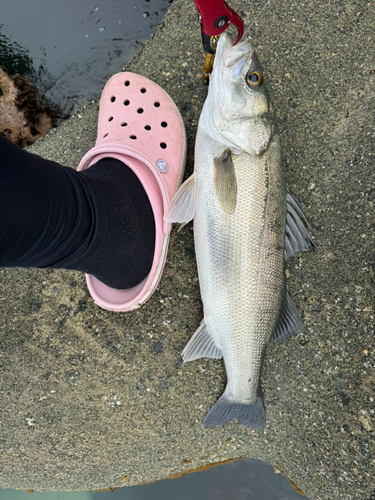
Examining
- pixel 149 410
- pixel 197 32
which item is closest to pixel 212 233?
pixel 149 410

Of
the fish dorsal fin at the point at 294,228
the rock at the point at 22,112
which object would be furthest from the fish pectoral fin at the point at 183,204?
the rock at the point at 22,112

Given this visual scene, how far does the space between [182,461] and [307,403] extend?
0.96 meters

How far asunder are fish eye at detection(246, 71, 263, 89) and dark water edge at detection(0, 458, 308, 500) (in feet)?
8.32

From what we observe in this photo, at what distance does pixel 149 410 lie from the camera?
7.88 feet

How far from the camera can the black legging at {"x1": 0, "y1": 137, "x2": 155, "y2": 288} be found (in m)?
1.46

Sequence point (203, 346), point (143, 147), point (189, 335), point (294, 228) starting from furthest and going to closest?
1. point (189, 335)
2. point (143, 147)
3. point (203, 346)
4. point (294, 228)

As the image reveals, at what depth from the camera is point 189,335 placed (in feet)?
7.91

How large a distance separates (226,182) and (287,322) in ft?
2.96

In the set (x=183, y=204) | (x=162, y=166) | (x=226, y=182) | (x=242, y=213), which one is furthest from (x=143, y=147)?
(x=242, y=213)

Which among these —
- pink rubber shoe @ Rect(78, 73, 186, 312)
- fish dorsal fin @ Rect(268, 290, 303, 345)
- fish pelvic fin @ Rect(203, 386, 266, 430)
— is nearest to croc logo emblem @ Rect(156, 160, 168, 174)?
pink rubber shoe @ Rect(78, 73, 186, 312)

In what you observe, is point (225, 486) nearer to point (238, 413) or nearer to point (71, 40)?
point (238, 413)

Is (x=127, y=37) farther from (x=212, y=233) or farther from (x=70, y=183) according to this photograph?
(x=212, y=233)

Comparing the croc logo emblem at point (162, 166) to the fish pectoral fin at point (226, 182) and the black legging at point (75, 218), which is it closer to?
the black legging at point (75, 218)

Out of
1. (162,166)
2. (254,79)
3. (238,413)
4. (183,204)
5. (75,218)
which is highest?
(254,79)
